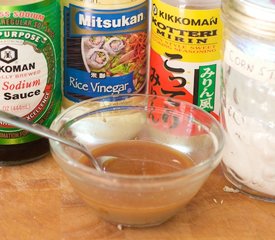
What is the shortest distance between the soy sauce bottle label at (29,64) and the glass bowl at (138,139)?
55mm

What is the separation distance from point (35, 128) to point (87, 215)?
0.13 m

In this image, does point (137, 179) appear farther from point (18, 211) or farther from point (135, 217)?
point (18, 211)

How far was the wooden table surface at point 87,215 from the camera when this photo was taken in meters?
0.89

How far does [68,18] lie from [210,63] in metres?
0.20

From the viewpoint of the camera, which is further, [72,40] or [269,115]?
[72,40]

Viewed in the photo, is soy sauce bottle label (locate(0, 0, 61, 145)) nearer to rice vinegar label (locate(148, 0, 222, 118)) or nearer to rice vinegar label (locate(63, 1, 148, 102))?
rice vinegar label (locate(63, 1, 148, 102))

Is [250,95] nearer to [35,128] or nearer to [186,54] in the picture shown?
[186,54]

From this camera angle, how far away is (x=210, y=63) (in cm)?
100

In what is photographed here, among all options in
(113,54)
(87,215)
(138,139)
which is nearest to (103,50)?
(113,54)

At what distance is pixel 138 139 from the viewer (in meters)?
1.01

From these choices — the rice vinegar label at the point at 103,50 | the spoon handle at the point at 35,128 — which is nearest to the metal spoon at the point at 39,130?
the spoon handle at the point at 35,128

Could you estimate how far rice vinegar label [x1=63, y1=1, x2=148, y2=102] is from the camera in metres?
0.99

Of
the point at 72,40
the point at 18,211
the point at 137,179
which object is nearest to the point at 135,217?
the point at 137,179

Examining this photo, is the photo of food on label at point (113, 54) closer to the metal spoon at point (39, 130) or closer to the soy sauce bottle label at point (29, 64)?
the soy sauce bottle label at point (29, 64)
